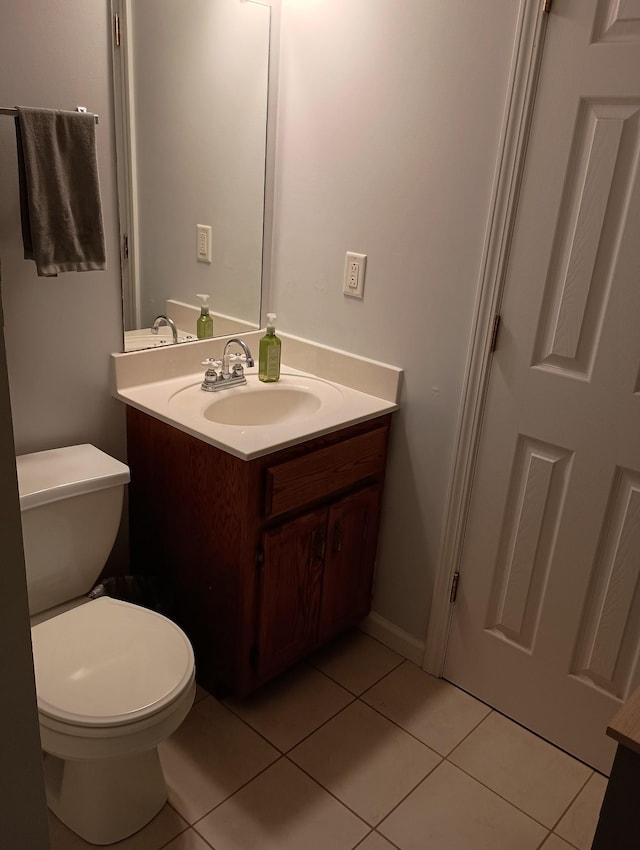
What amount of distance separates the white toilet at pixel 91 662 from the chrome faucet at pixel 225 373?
15.6 inches

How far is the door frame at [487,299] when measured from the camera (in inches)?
63.1

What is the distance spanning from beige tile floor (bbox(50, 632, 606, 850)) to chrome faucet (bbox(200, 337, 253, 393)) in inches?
36.1

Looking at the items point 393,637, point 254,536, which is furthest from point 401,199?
point 393,637

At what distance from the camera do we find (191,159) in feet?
6.72

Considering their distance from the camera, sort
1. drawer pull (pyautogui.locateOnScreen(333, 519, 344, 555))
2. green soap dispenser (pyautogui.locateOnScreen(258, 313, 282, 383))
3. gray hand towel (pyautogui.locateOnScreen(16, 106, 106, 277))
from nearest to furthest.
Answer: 1. gray hand towel (pyautogui.locateOnScreen(16, 106, 106, 277))
2. drawer pull (pyautogui.locateOnScreen(333, 519, 344, 555))
3. green soap dispenser (pyautogui.locateOnScreen(258, 313, 282, 383))

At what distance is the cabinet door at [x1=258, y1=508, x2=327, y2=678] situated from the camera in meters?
1.87

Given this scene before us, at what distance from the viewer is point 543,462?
181cm

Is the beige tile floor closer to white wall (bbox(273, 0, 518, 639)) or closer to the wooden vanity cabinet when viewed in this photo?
the wooden vanity cabinet

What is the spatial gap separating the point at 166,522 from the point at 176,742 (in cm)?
60

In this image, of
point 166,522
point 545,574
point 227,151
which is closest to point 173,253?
point 227,151

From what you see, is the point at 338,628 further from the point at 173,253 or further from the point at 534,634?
the point at 173,253

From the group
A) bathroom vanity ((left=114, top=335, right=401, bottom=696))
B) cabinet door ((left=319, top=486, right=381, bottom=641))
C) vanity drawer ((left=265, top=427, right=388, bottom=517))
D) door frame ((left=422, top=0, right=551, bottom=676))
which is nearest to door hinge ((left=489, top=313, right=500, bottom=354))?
door frame ((left=422, top=0, right=551, bottom=676))

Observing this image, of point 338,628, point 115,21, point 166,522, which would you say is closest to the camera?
point 115,21

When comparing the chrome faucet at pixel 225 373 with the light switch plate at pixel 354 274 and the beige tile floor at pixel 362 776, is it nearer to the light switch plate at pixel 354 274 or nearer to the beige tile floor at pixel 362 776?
the light switch plate at pixel 354 274
